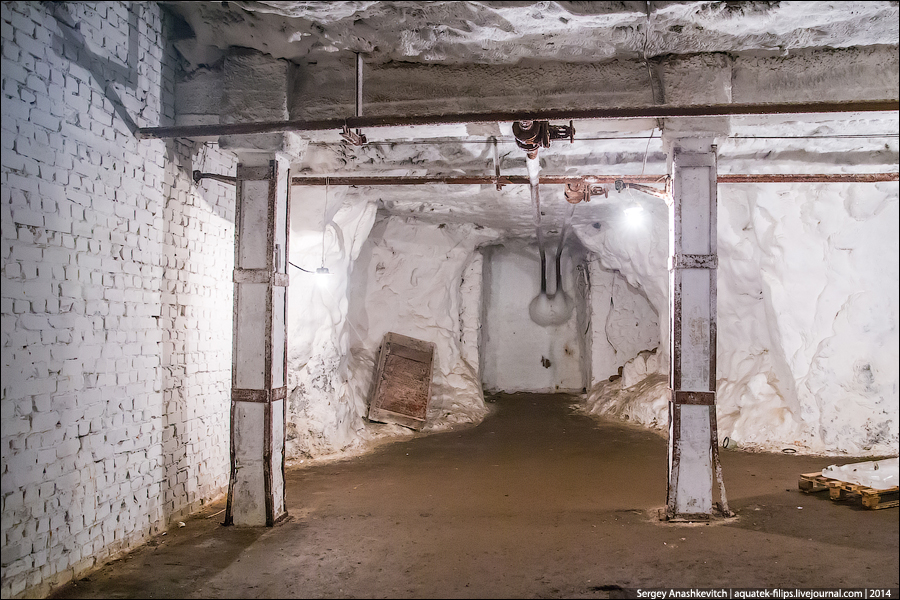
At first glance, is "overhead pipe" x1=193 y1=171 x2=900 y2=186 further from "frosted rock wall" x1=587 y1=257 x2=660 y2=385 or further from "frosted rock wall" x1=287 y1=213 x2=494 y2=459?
"frosted rock wall" x1=587 y1=257 x2=660 y2=385

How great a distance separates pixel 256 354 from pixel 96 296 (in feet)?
4.37

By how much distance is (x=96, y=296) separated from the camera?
4.59 metres

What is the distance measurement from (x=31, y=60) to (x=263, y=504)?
152 inches

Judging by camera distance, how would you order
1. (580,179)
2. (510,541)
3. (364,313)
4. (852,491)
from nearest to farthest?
(510,541)
(852,491)
(580,179)
(364,313)

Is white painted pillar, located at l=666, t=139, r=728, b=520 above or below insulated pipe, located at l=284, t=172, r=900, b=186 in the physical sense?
below

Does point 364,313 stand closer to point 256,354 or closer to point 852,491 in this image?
point 256,354

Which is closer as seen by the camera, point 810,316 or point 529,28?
point 529,28

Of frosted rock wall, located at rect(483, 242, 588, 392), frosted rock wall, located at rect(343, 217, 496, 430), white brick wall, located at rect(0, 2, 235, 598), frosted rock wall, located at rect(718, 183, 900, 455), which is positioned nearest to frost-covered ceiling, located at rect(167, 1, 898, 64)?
white brick wall, located at rect(0, 2, 235, 598)

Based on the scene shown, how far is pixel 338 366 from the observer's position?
8938 millimetres

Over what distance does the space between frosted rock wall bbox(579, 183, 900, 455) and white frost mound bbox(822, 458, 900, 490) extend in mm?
1825

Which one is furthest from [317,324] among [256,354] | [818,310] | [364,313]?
[818,310]

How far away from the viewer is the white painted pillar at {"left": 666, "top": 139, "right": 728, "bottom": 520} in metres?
5.16

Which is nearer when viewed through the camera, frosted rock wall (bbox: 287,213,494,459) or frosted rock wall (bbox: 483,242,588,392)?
frosted rock wall (bbox: 287,213,494,459)

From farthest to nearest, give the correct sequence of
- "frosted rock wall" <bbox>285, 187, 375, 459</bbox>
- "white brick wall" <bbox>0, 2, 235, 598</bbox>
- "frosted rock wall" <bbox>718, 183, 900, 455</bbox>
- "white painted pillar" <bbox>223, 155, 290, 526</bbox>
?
"frosted rock wall" <bbox>285, 187, 375, 459</bbox>
"frosted rock wall" <bbox>718, 183, 900, 455</bbox>
"white painted pillar" <bbox>223, 155, 290, 526</bbox>
"white brick wall" <bbox>0, 2, 235, 598</bbox>
